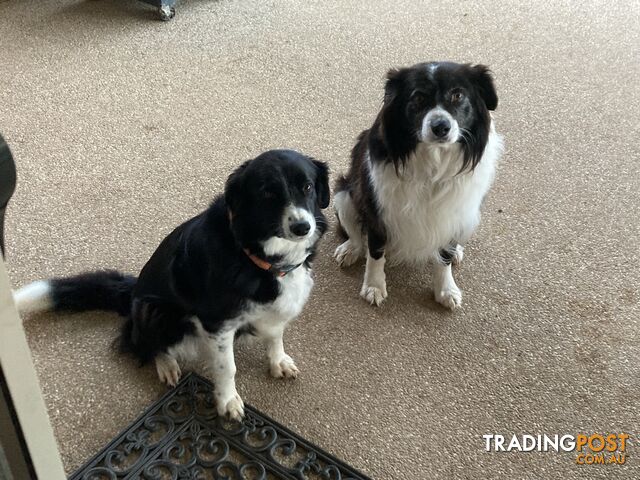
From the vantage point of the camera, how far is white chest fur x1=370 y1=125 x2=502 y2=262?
1583 mm

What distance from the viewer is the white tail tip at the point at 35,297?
1.59 m

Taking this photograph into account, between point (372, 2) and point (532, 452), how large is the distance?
2646 millimetres

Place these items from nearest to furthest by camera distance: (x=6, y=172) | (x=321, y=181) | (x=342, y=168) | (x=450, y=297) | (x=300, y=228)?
(x=6, y=172) < (x=300, y=228) < (x=321, y=181) < (x=450, y=297) < (x=342, y=168)

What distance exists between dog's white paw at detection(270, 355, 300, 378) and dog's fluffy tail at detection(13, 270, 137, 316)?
42 cm

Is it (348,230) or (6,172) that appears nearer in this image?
(6,172)

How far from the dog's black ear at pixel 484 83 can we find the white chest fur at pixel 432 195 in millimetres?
114

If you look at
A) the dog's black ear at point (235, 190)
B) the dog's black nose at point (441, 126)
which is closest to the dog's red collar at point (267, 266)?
the dog's black ear at point (235, 190)

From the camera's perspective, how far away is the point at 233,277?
4.24 feet

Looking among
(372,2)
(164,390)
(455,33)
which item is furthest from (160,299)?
(372,2)

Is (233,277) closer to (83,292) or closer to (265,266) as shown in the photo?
(265,266)

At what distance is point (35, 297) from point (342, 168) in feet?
3.70

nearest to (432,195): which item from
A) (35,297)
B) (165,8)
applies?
(35,297)

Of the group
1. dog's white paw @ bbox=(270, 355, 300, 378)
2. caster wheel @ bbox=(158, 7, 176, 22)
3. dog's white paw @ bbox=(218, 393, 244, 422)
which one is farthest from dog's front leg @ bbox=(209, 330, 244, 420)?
caster wheel @ bbox=(158, 7, 176, 22)

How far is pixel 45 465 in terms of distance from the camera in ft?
2.77
